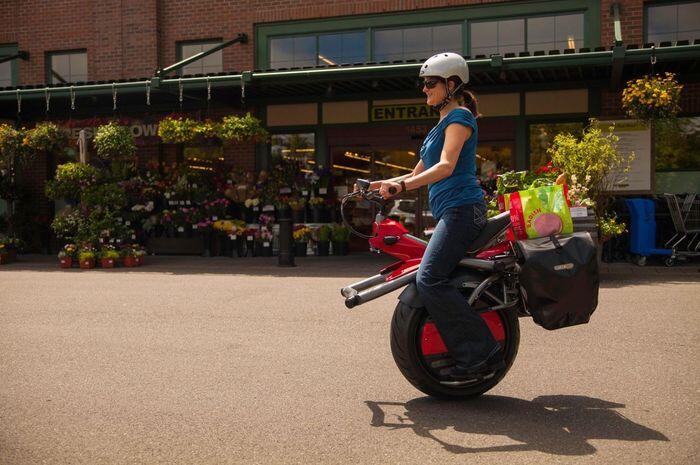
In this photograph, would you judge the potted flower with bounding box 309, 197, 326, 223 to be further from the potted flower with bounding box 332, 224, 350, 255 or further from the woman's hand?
the woman's hand

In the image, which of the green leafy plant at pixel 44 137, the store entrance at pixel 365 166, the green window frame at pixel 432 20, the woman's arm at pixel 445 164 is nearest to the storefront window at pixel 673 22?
the green window frame at pixel 432 20

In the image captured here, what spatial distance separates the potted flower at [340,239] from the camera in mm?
15984

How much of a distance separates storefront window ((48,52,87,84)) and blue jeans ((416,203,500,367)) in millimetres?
16663

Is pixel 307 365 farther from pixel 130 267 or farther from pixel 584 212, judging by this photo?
pixel 130 267

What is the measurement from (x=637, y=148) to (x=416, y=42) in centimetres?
518

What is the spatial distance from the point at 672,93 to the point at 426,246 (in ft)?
31.0

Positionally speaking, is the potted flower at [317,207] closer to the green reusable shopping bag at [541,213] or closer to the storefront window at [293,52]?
the storefront window at [293,52]

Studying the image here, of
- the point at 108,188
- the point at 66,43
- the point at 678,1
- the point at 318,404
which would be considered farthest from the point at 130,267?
the point at 678,1

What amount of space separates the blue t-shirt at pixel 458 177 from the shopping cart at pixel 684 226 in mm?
9664

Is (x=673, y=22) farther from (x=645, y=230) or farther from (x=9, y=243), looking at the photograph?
(x=9, y=243)

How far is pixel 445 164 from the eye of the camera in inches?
166

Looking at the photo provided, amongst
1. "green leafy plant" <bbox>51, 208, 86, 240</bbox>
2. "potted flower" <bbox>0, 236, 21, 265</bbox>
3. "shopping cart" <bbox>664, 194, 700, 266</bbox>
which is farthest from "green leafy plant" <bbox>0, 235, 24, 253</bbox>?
"shopping cart" <bbox>664, 194, 700, 266</bbox>

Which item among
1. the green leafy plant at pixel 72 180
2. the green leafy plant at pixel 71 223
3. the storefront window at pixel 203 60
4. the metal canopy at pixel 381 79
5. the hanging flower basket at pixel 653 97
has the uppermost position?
the storefront window at pixel 203 60

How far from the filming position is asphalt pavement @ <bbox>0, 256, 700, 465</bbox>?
3740mm
